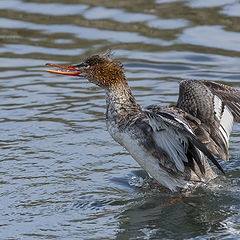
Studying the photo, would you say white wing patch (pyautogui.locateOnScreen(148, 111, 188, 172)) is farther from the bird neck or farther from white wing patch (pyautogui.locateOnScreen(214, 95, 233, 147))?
white wing patch (pyautogui.locateOnScreen(214, 95, 233, 147))

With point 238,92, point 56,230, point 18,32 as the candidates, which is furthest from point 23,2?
point 56,230

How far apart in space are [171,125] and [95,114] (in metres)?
3.26

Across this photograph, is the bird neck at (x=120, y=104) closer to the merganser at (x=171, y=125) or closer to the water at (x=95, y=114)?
the merganser at (x=171, y=125)

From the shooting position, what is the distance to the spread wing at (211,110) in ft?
22.8

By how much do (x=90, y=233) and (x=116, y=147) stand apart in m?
2.58

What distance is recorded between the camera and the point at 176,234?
6000 mm

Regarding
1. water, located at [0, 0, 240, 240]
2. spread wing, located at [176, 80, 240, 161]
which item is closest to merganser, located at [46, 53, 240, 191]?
spread wing, located at [176, 80, 240, 161]

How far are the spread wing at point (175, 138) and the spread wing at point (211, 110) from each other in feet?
0.80

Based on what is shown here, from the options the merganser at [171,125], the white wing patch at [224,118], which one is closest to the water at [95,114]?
the merganser at [171,125]

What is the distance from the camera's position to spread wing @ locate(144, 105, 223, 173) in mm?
6047

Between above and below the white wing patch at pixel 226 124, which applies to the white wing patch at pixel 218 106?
above

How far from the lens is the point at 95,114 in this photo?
9375 millimetres

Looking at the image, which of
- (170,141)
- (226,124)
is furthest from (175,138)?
(226,124)

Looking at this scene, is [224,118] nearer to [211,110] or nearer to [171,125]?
[211,110]
